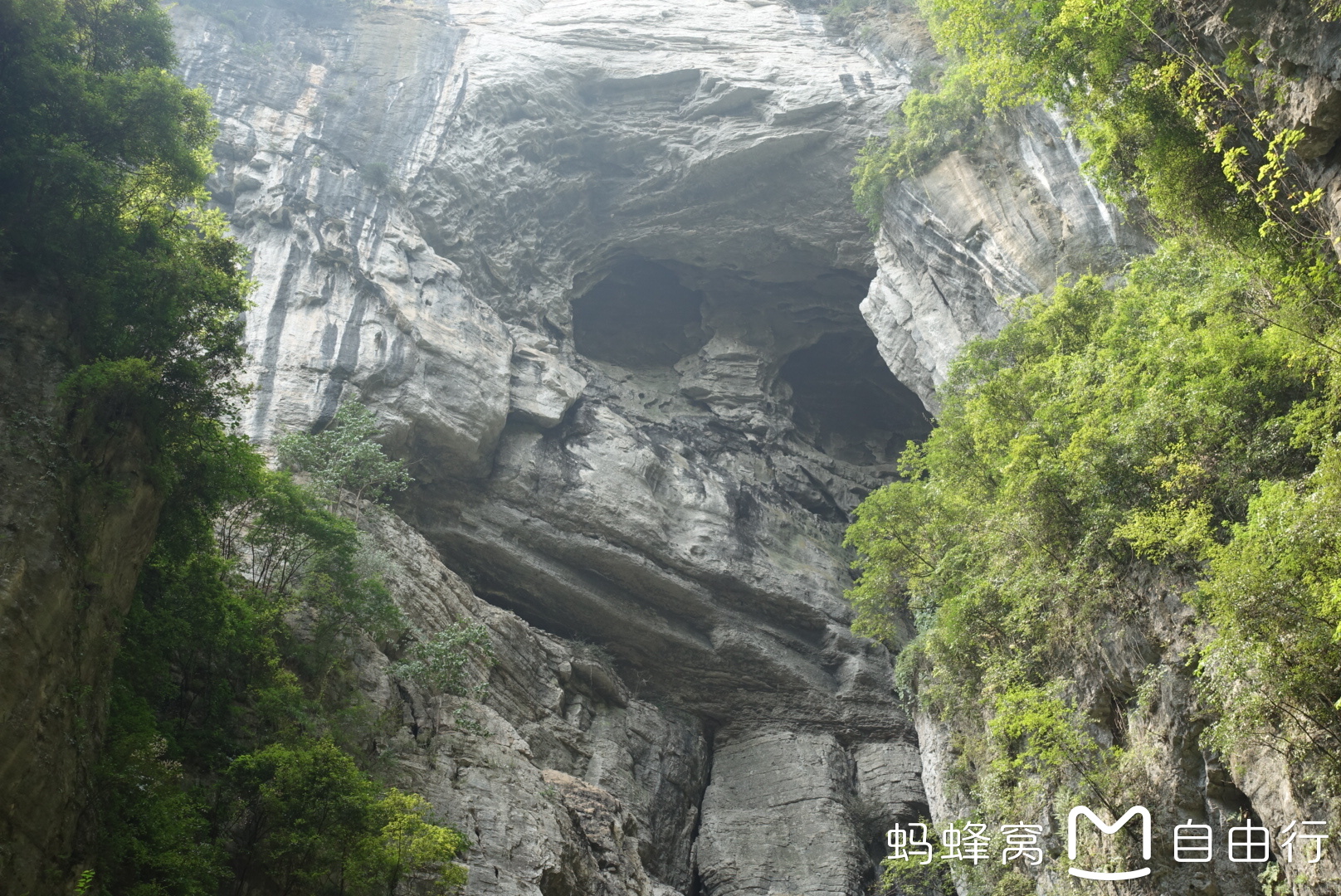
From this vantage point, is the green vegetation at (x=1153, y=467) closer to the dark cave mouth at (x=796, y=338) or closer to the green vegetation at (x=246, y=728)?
the green vegetation at (x=246, y=728)

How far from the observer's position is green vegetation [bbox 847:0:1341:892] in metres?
7.03

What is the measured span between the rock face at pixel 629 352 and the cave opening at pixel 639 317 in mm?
128

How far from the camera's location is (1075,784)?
10.1 metres

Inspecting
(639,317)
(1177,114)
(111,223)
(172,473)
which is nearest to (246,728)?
(172,473)

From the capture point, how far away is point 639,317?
33.0m

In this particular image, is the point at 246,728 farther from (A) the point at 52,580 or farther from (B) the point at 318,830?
(A) the point at 52,580

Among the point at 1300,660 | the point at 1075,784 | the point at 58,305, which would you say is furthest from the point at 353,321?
the point at 1300,660

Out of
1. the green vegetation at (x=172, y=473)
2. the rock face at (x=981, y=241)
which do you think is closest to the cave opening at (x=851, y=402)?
the rock face at (x=981, y=241)

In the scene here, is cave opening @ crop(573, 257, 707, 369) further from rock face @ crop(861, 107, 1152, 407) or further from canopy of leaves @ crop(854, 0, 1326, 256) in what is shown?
canopy of leaves @ crop(854, 0, 1326, 256)

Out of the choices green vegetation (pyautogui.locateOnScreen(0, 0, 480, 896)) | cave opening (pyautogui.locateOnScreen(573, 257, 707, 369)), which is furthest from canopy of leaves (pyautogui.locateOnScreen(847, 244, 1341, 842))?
cave opening (pyautogui.locateOnScreen(573, 257, 707, 369))

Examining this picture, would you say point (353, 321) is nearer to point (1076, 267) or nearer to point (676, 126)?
point (676, 126)

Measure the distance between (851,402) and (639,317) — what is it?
832cm

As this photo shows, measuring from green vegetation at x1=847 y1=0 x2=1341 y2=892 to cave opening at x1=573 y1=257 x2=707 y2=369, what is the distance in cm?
1879

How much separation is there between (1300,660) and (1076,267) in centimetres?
1198
